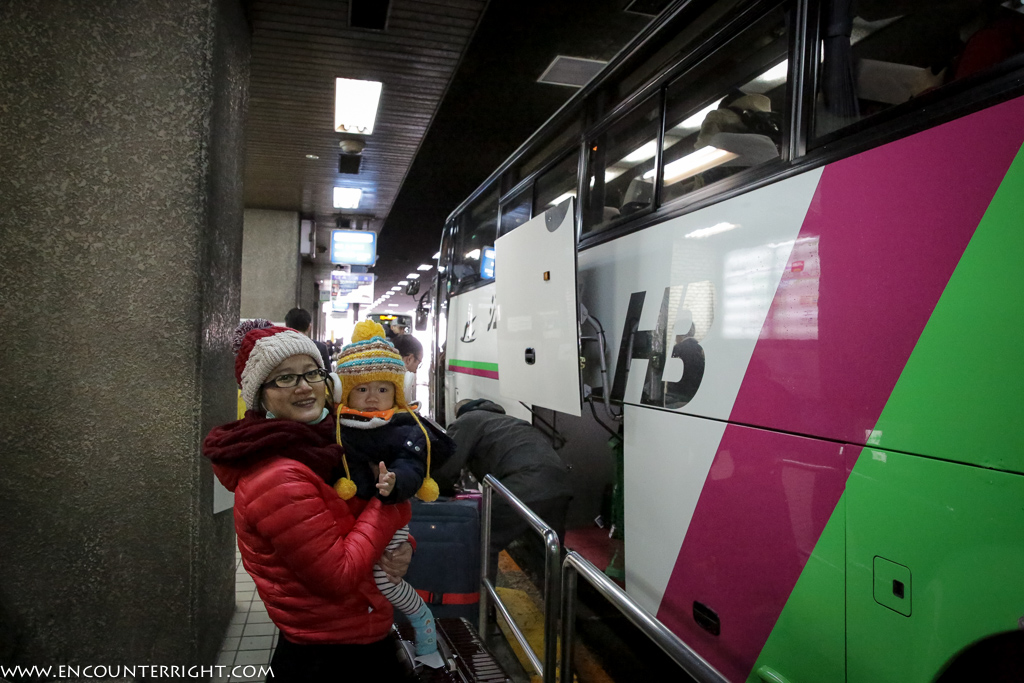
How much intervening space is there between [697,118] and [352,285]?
762 inches

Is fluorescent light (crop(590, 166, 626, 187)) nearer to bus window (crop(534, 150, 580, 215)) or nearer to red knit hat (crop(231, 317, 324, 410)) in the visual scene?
bus window (crop(534, 150, 580, 215))

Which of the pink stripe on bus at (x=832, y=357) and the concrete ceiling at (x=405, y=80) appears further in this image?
the concrete ceiling at (x=405, y=80)

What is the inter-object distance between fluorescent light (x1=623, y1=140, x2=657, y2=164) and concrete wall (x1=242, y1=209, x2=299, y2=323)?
398 inches

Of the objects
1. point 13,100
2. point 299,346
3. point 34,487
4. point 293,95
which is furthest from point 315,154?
point 299,346

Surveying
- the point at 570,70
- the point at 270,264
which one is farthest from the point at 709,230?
the point at 270,264

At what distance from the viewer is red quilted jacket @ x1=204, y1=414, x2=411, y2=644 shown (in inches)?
67.3

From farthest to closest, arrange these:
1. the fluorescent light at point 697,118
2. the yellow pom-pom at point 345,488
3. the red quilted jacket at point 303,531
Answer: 1. the fluorescent light at point 697,118
2. the yellow pom-pom at point 345,488
3. the red quilted jacket at point 303,531

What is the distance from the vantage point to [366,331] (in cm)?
244

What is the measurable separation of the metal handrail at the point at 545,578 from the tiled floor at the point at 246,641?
1.29 meters

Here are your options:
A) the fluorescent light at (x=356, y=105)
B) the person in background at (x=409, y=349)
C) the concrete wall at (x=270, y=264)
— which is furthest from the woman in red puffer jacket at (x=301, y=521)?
the concrete wall at (x=270, y=264)

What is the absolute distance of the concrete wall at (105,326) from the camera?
2.83m

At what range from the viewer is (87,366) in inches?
114

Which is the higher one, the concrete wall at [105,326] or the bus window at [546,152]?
the bus window at [546,152]

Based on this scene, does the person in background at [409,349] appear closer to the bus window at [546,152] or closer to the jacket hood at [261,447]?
the bus window at [546,152]
